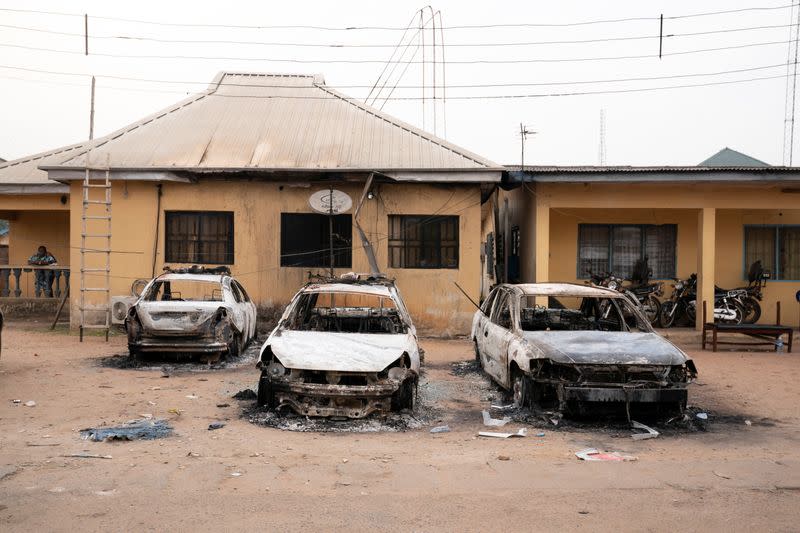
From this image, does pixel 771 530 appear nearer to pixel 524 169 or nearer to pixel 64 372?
pixel 64 372

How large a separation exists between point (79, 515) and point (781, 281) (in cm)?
1733

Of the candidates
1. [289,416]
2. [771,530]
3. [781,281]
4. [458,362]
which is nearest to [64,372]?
[289,416]

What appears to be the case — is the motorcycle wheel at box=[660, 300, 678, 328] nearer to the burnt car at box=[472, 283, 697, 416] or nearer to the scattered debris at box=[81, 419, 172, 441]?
the burnt car at box=[472, 283, 697, 416]

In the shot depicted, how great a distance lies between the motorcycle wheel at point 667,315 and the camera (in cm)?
1677

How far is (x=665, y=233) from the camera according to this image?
17656 mm

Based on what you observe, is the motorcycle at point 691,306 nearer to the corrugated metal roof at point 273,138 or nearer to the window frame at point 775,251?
the window frame at point 775,251

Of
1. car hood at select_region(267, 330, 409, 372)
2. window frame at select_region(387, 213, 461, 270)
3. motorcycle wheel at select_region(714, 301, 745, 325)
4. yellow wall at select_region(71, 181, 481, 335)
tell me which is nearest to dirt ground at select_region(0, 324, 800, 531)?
car hood at select_region(267, 330, 409, 372)

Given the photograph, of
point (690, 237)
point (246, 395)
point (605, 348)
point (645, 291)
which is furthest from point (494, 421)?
point (690, 237)

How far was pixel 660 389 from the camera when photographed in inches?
286

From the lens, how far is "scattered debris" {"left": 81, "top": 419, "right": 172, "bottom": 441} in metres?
6.61

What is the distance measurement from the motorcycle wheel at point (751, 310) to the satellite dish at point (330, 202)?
9.67 meters

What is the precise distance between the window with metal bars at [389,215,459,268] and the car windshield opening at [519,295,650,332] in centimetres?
562

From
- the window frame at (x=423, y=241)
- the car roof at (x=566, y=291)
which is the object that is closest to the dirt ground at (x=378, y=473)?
the car roof at (x=566, y=291)

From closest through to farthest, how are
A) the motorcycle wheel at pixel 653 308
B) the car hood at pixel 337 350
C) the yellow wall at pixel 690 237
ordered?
the car hood at pixel 337 350, the motorcycle wheel at pixel 653 308, the yellow wall at pixel 690 237
